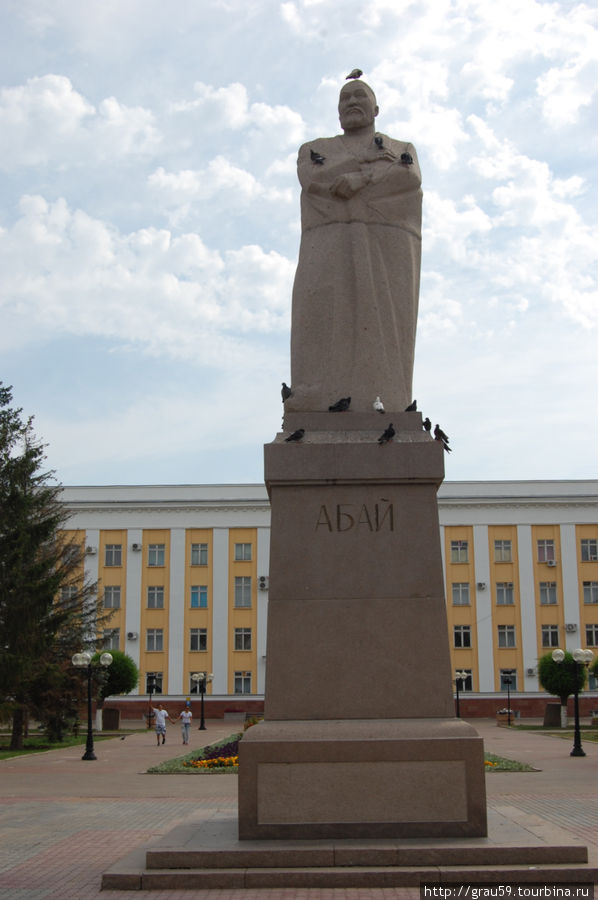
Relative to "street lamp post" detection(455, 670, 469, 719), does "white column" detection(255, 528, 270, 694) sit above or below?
above

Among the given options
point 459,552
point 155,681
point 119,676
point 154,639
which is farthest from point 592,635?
point 119,676

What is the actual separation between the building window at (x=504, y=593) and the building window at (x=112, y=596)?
74.0 feet

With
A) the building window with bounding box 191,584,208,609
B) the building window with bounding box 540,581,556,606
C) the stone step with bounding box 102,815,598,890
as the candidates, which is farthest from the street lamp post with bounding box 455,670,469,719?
the stone step with bounding box 102,815,598,890

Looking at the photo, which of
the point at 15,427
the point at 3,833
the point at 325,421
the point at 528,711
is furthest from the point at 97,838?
the point at 528,711

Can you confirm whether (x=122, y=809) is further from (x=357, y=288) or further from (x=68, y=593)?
(x=68, y=593)

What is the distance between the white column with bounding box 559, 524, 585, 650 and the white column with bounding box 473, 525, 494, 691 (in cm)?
421

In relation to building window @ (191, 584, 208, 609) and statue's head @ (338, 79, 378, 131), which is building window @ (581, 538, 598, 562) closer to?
building window @ (191, 584, 208, 609)

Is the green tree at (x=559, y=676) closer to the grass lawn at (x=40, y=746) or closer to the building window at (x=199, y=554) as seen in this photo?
the grass lawn at (x=40, y=746)

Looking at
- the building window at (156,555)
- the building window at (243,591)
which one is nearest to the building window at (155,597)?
the building window at (156,555)

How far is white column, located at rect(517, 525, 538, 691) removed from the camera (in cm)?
5609

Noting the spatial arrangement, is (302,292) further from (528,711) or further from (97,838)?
(528,711)

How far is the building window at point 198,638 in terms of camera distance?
57.2m

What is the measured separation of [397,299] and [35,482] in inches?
1098

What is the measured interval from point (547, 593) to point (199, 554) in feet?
68.4
